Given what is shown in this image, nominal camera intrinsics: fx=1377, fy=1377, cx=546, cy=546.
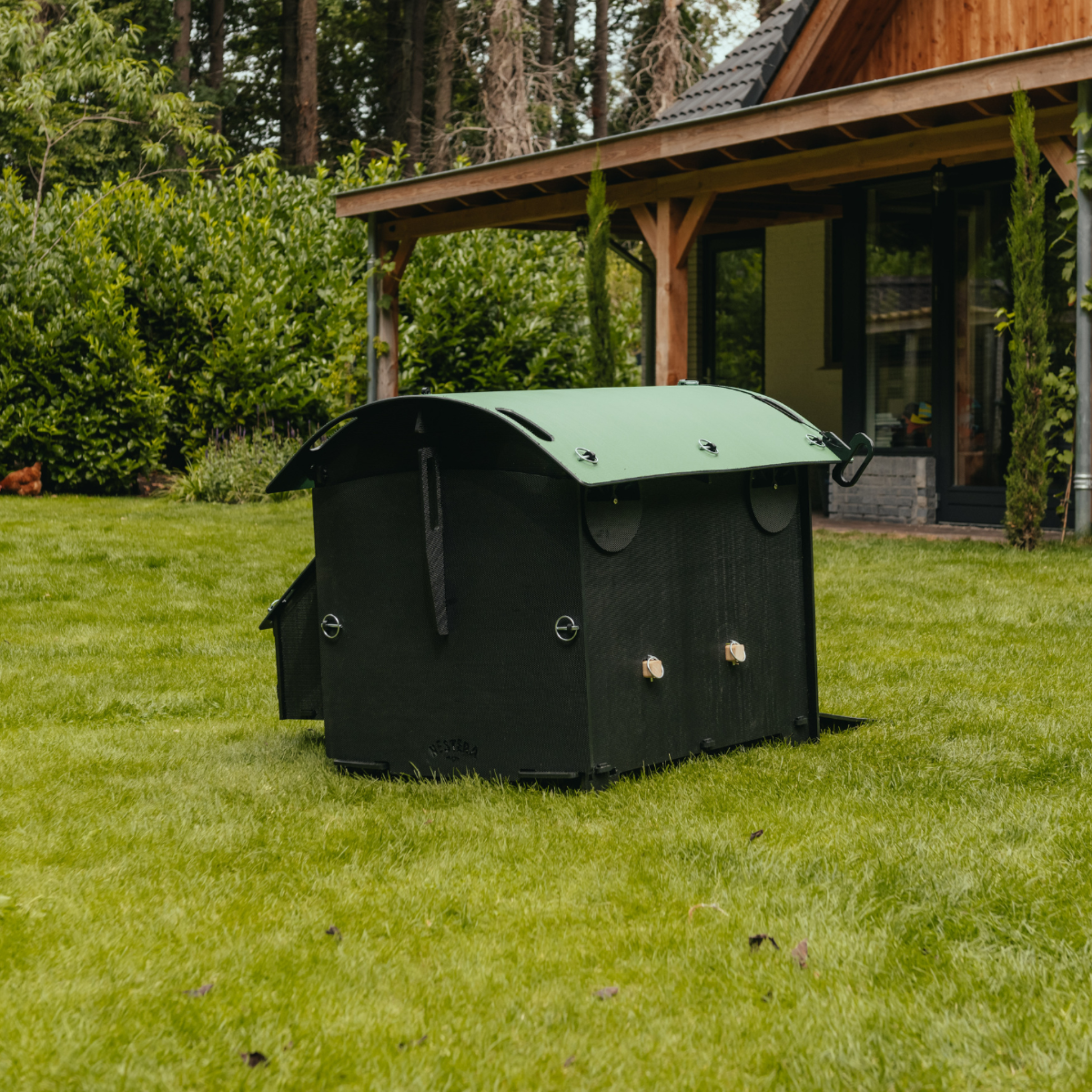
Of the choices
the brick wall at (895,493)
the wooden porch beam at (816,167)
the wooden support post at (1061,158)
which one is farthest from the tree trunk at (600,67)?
the wooden support post at (1061,158)

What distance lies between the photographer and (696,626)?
160 inches

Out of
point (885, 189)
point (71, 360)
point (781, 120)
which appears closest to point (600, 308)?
point (781, 120)

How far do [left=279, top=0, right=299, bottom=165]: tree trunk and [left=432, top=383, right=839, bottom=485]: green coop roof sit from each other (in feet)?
72.4

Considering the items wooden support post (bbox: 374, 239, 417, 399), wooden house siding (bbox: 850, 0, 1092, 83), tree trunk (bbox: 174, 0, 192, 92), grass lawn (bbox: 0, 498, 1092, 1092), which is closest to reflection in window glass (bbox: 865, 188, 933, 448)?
wooden house siding (bbox: 850, 0, 1092, 83)

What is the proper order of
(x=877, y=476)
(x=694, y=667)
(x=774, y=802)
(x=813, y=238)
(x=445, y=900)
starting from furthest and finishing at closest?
(x=813, y=238)
(x=877, y=476)
(x=694, y=667)
(x=774, y=802)
(x=445, y=900)

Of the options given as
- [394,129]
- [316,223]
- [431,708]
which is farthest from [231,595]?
[394,129]

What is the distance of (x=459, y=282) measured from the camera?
1583 cm

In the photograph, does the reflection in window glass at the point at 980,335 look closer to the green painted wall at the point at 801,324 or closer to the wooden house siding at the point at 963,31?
the wooden house siding at the point at 963,31

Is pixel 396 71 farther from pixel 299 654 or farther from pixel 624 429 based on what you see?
pixel 624 429

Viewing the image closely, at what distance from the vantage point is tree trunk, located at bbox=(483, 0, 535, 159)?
23172 millimetres

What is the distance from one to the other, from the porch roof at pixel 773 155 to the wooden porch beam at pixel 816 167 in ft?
0.03

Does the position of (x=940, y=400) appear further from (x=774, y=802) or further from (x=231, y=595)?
(x=774, y=802)

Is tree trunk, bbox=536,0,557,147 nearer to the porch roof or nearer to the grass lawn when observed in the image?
the porch roof

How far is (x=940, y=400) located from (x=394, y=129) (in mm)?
20524
